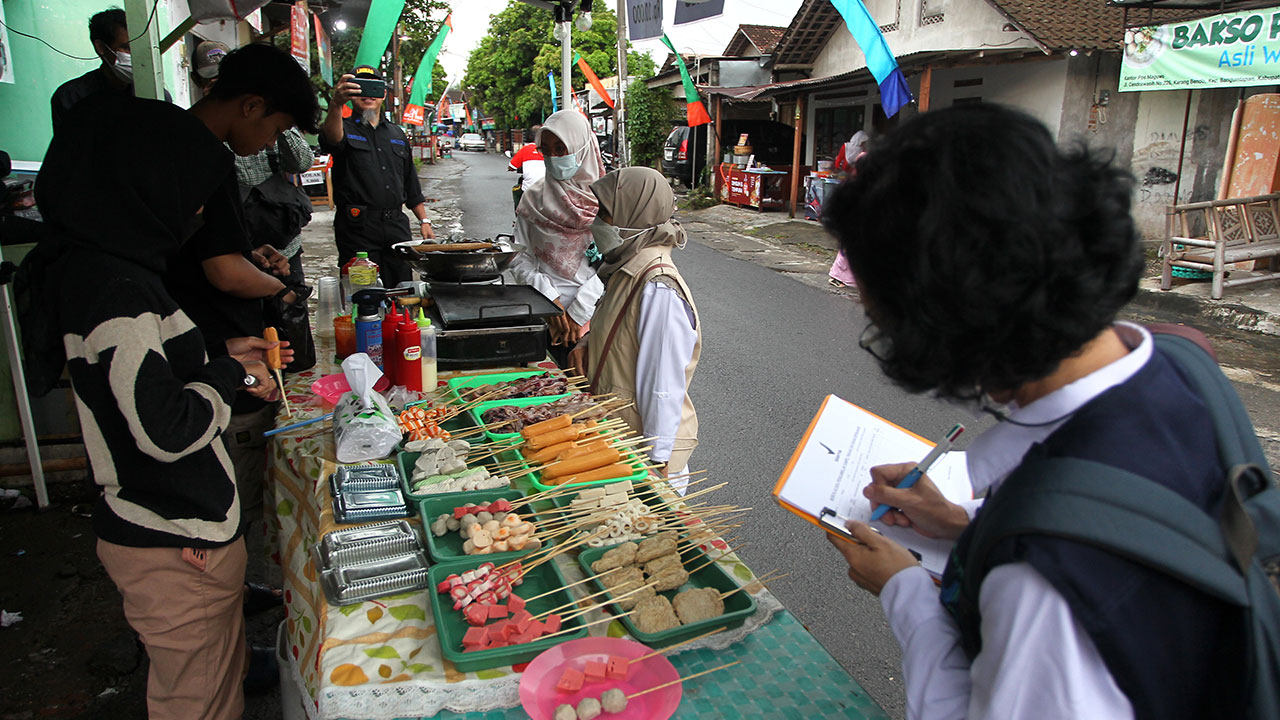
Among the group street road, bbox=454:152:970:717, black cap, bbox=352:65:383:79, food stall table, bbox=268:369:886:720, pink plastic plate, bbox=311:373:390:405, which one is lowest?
street road, bbox=454:152:970:717

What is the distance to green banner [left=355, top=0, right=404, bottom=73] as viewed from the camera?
5.36 meters

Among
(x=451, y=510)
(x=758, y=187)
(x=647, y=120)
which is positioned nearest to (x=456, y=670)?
(x=451, y=510)

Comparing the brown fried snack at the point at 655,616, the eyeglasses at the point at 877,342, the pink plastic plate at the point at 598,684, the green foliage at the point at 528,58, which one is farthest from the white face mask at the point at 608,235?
the green foliage at the point at 528,58

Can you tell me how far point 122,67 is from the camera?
161 inches

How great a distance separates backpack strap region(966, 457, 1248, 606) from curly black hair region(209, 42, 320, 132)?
2302mm

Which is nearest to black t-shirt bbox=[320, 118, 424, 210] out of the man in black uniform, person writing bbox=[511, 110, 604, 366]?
the man in black uniform

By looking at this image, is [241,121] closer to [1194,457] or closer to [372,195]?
[1194,457]

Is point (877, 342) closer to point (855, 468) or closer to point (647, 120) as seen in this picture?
point (855, 468)

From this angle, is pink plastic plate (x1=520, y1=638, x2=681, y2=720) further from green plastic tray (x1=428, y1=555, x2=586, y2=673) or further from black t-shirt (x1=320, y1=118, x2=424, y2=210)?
black t-shirt (x1=320, y1=118, x2=424, y2=210)

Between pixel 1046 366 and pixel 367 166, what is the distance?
18.1 feet

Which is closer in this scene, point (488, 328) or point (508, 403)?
point (508, 403)

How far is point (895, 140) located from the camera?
1.04 meters

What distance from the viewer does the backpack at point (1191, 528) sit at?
2.89 feet

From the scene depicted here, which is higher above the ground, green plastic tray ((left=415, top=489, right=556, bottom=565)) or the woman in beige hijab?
the woman in beige hijab
